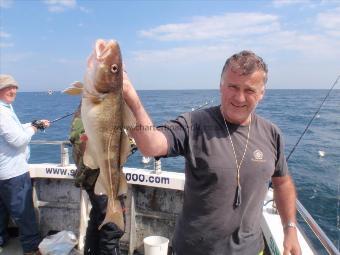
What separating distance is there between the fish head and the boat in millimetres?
3432

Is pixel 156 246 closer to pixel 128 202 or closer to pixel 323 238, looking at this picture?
pixel 128 202

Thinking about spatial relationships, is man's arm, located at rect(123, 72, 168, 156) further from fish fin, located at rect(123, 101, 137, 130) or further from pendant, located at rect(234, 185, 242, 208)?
pendant, located at rect(234, 185, 242, 208)

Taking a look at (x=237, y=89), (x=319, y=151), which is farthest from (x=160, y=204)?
(x=319, y=151)

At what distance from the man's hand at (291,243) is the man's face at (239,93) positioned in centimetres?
108

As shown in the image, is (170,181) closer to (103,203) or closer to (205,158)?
(103,203)

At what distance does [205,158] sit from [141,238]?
3562mm

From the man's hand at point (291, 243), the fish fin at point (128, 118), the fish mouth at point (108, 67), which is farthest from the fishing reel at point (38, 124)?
the man's hand at point (291, 243)

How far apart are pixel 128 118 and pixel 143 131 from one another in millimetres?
144

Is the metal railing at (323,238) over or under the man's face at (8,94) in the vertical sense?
under

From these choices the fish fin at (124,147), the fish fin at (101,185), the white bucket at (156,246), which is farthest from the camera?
the white bucket at (156,246)

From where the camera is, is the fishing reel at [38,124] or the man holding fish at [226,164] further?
the fishing reel at [38,124]

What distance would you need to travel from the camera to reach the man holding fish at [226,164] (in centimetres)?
255

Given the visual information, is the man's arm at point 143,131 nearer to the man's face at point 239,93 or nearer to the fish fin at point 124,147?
the fish fin at point 124,147

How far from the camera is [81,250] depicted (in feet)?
18.3
